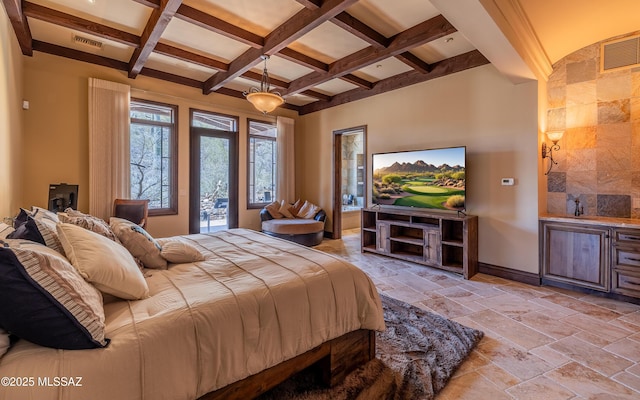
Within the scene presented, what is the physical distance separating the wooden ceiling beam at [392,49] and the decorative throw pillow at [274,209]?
Result: 2.46 metres

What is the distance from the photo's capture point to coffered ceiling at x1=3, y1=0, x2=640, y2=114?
289cm

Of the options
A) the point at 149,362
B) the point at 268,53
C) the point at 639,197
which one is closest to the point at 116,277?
the point at 149,362

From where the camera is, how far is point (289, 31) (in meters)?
3.35

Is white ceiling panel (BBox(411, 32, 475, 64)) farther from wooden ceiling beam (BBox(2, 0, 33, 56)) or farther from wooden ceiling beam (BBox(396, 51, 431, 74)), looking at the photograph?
wooden ceiling beam (BBox(2, 0, 33, 56))

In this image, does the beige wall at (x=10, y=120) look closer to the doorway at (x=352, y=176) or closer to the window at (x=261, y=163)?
the window at (x=261, y=163)

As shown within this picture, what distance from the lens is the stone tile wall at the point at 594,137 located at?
353 centimetres

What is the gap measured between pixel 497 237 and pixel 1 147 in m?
5.68

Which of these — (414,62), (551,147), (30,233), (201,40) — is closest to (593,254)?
(551,147)

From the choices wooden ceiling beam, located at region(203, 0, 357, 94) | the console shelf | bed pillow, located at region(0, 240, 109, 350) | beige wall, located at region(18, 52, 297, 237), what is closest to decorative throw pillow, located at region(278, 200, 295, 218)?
the console shelf

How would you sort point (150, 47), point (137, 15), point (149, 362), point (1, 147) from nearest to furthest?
point (149, 362) → point (1, 147) → point (137, 15) → point (150, 47)

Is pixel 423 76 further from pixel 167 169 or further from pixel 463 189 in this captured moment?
pixel 167 169

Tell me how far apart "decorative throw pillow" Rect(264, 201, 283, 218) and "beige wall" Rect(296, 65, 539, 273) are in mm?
2513

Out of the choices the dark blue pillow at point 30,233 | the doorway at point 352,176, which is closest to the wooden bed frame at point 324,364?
the dark blue pillow at point 30,233

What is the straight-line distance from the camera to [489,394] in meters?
1.79
